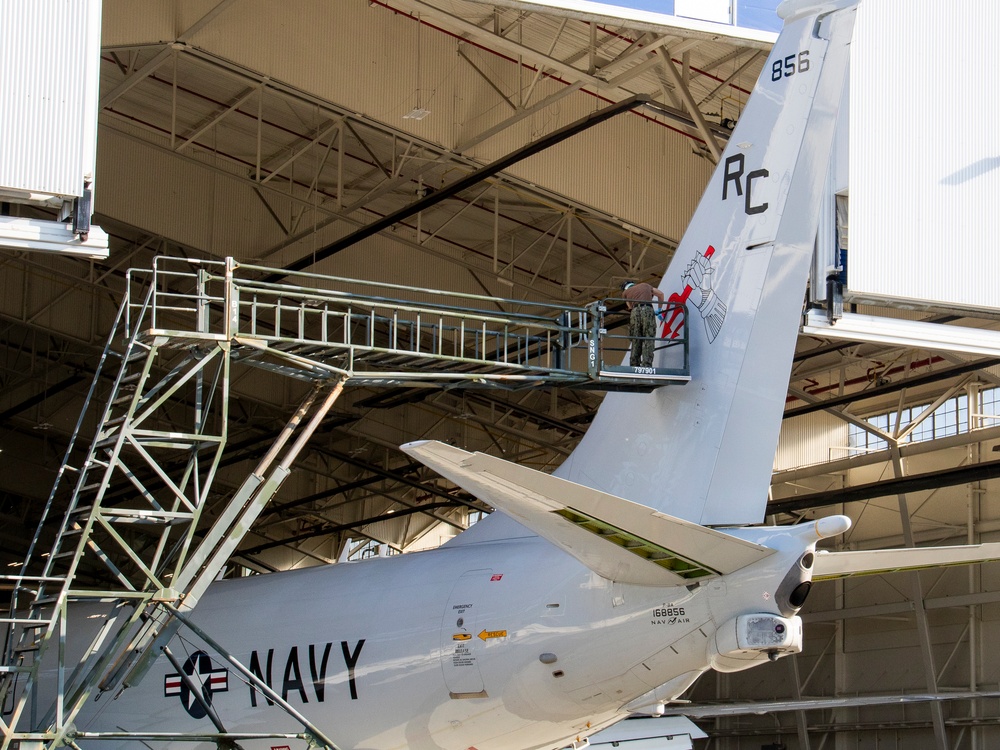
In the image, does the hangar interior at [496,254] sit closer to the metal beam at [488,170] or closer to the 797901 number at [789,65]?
the metal beam at [488,170]

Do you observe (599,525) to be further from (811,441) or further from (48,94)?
(811,441)

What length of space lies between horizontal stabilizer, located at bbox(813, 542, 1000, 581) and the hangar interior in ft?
15.1

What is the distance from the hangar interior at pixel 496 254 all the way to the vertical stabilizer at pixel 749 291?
9.34 feet

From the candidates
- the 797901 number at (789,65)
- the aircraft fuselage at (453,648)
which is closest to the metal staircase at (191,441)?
the aircraft fuselage at (453,648)

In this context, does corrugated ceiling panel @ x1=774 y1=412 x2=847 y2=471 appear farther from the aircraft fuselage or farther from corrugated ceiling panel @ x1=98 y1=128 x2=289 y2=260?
→ the aircraft fuselage

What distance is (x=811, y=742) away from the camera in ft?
126

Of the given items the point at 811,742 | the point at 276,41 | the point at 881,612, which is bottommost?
the point at 811,742

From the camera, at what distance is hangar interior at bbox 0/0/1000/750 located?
70.9 ft

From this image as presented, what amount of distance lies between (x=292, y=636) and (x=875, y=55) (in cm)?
1078

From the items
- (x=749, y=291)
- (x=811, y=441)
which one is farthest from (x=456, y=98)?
(x=811, y=441)

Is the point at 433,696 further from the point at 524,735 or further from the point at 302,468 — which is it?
the point at 302,468

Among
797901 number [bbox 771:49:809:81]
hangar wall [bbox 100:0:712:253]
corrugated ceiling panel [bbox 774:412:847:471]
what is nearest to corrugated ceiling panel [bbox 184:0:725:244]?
hangar wall [bbox 100:0:712:253]

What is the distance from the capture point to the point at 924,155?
16422mm

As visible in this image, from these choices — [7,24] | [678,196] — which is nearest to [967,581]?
[678,196]
